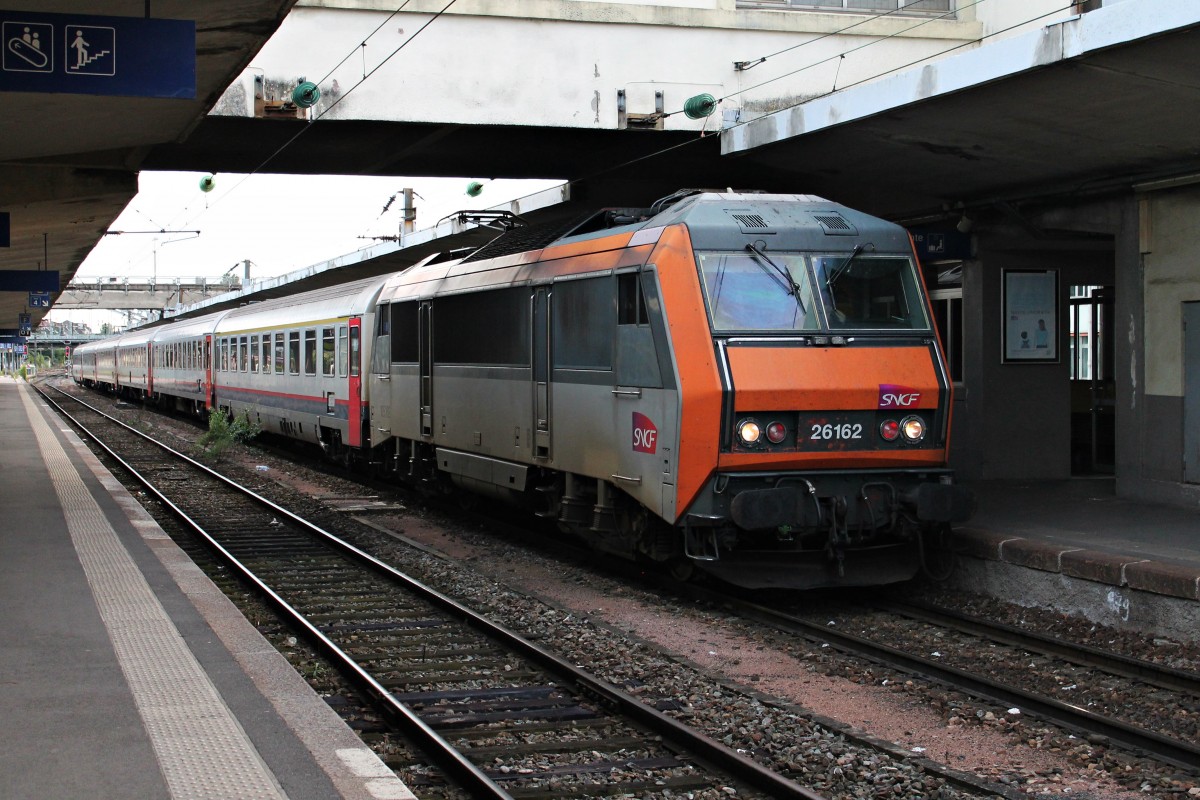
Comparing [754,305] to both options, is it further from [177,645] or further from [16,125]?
[16,125]

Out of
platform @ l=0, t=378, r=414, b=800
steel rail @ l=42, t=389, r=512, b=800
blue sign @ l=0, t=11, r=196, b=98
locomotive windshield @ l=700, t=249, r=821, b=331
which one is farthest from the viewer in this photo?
locomotive windshield @ l=700, t=249, r=821, b=331

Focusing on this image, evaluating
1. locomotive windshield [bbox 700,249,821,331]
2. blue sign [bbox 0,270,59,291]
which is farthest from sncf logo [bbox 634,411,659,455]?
blue sign [bbox 0,270,59,291]

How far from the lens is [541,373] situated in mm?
11125

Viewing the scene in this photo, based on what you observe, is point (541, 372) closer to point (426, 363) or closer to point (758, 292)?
point (758, 292)

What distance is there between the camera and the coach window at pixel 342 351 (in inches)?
719

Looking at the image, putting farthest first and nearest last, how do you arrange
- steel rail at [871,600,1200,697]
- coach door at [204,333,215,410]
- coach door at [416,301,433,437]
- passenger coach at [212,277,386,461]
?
coach door at [204,333,215,410]
passenger coach at [212,277,386,461]
coach door at [416,301,433,437]
steel rail at [871,600,1200,697]

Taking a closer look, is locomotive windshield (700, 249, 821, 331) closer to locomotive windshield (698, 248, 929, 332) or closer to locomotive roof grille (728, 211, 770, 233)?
locomotive windshield (698, 248, 929, 332)

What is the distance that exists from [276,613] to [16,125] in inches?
237

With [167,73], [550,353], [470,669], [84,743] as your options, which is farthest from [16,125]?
[84,743]

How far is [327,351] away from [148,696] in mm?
13843

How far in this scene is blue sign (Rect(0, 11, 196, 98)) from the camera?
824 cm

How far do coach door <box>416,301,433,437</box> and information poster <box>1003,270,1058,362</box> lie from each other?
654 cm

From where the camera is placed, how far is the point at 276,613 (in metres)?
9.56

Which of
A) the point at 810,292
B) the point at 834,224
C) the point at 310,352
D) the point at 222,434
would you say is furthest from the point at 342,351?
the point at 810,292
